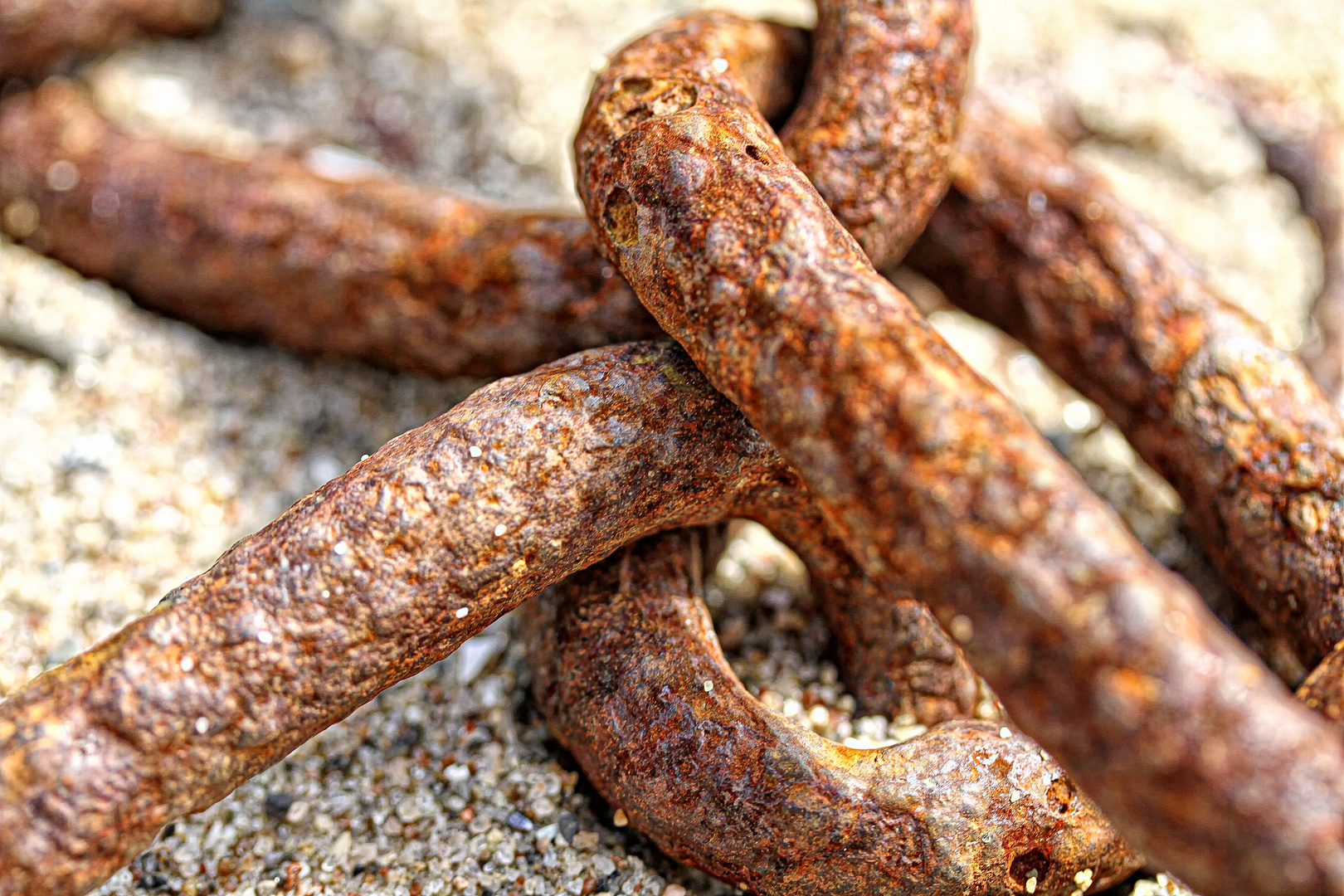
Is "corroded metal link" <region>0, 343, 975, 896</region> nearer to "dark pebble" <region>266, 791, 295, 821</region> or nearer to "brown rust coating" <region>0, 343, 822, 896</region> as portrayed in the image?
"brown rust coating" <region>0, 343, 822, 896</region>

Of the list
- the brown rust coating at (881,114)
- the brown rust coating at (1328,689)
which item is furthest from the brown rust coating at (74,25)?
the brown rust coating at (1328,689)

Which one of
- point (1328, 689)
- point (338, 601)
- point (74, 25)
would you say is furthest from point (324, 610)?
point (74, 25)

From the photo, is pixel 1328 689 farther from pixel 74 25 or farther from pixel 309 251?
pixel 74 25

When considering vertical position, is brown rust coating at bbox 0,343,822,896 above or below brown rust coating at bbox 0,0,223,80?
above

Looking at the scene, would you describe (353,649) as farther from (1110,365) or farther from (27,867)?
(1110,365)

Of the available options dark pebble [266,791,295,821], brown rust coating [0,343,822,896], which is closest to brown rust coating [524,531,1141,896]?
brown rust coating [0,343,822,896]

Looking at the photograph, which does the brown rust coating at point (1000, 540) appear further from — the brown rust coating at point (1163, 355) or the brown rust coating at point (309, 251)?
the brown rust coating at point (1163, 355)
